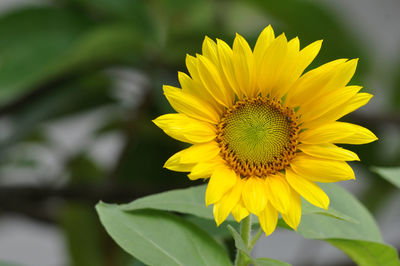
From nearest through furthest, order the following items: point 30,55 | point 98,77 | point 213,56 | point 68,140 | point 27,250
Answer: point 213,56, point 30,55, point 98,77, point 27,250, point 68,140

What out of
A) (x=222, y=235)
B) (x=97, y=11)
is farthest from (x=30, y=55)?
(x=222, y=235)

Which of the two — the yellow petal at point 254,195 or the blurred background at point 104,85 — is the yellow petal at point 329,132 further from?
the blurred background at point 104,85

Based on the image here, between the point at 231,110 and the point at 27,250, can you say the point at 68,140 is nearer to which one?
the point at 27,250

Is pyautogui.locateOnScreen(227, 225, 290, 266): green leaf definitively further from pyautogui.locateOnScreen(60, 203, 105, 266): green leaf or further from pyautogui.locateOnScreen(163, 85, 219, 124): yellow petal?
pyautogui.locateOnScreen(60, 203, 105, 266): green leaf

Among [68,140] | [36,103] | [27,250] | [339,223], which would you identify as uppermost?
[339,223]

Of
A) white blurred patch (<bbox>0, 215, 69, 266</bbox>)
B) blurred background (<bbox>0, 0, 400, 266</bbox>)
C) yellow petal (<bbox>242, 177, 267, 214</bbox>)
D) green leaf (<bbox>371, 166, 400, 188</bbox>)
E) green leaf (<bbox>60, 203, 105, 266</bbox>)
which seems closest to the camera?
yellow petal (<bbox>242, 177, 267, 214</bbox>)

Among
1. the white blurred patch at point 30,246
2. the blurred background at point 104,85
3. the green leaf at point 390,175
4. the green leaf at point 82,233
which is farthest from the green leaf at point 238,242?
the white blurred patch at point 30,246

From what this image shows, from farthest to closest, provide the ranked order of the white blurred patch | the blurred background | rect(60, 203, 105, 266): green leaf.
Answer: the white blurred patch → rect(60, 203, 105, 266): green leaf → the blurred background

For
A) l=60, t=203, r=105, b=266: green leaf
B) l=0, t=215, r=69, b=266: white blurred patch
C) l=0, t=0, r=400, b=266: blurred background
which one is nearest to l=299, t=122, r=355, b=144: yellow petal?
l=0, t=0, r=400, b=266: blurred background

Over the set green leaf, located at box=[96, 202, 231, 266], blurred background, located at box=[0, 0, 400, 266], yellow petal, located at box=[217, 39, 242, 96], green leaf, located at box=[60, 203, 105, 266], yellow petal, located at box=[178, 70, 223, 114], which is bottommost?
green leaf, located at box=[60, 203, 105, 266]
